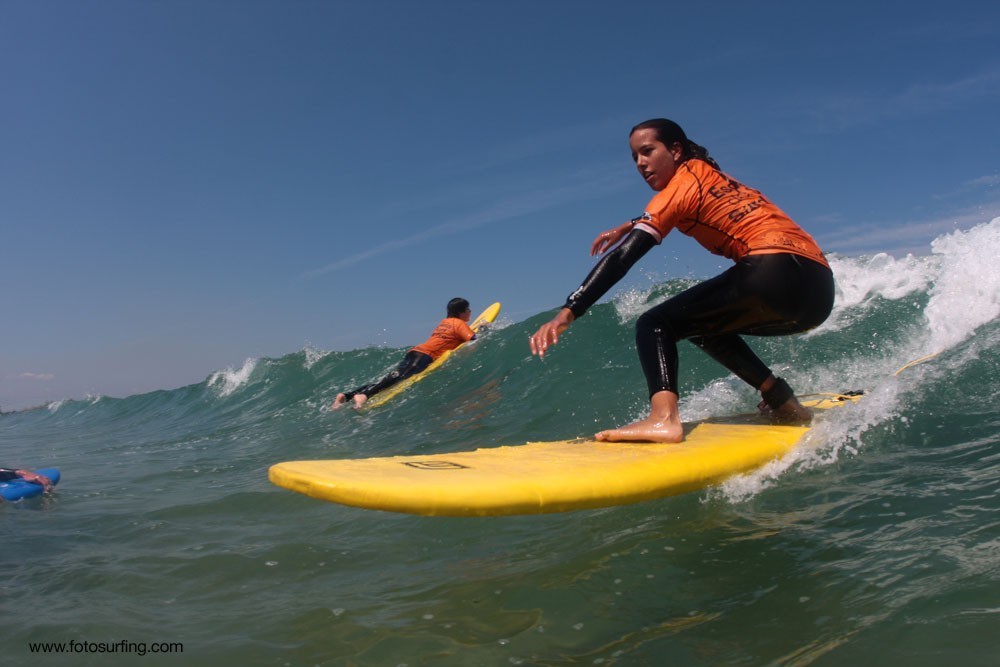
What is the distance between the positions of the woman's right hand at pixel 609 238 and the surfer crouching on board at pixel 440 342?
647 centimetres

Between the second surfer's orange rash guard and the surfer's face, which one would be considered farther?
the surfer's face

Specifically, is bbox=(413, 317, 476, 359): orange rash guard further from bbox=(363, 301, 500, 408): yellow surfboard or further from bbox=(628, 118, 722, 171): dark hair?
bbox=(628, 118, 722, 171): dark hair

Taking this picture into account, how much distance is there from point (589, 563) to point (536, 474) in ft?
1.58

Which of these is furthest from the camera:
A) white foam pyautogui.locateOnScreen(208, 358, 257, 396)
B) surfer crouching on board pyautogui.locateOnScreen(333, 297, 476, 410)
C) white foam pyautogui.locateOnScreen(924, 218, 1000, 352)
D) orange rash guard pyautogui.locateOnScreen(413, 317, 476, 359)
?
white foam pyautogui.locateOnScreen(208, 358, 257, 396)

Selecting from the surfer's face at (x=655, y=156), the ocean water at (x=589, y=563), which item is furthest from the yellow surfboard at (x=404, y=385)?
the surfer's face at (x=655, y=156)

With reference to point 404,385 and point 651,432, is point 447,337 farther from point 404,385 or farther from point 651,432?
point 651,432

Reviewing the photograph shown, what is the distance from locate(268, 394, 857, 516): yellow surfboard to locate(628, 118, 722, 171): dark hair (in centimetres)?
138

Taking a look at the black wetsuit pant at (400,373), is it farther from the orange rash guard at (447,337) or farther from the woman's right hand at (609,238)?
the woman's right hand at (609,238)

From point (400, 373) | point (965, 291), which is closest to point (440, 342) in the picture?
point (400, 373)

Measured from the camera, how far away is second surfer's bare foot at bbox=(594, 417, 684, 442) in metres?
3.08

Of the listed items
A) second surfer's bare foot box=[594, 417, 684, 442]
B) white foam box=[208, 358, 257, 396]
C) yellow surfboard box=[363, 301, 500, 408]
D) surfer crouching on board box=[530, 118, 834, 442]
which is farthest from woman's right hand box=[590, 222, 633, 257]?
white foam box=[208, 358, 257, 396]

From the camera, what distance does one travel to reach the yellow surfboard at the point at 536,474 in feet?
7.22

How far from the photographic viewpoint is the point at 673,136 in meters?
3.26

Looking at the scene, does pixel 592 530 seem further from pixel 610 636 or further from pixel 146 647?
pixel 146 647
